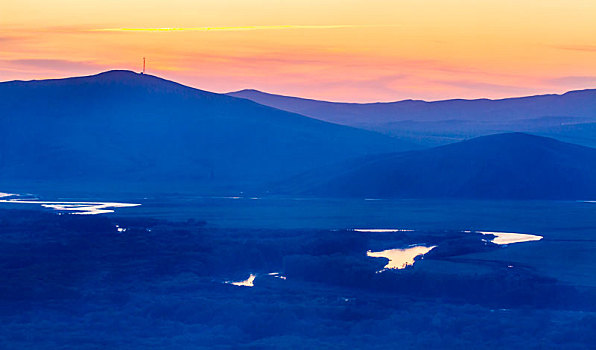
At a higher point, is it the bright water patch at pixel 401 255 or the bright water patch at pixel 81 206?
the bright water patch at pixel 401 255

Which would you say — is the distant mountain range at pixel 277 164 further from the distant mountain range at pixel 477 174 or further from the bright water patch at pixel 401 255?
the bright water patch at pixel 401 255

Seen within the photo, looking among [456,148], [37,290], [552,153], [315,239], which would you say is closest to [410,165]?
[456,148]

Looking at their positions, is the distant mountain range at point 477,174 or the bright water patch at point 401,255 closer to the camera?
the bright water patch at point 401,255

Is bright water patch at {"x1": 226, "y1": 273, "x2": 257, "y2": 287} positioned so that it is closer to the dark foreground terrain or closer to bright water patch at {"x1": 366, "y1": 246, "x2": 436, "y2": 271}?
the dark foreground terrain

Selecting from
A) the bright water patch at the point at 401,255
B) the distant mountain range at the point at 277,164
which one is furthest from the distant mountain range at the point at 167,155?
the bright water patch at the point at 401,255

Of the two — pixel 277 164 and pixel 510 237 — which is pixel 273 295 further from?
pixel 277 164

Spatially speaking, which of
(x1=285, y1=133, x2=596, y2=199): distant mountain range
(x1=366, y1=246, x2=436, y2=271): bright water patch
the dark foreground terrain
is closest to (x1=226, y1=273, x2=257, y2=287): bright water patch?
the dark foreground terrain

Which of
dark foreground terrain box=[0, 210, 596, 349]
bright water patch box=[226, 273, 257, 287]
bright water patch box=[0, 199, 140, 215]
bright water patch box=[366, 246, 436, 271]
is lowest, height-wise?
bright water patch box=[0, 199, 140, 215]

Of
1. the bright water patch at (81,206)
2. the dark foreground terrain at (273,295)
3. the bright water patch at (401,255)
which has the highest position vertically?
the dark foreground terrain at (273,295)
